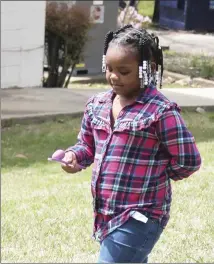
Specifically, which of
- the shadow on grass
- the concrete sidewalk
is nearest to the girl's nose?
the shadow on grass

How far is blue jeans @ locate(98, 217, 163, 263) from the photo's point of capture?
2.39 m

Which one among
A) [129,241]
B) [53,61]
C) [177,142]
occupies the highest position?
[177,142]

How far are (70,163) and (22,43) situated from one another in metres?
6.81

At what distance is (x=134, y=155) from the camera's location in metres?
2.40

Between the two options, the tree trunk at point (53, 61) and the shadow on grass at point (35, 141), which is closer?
the shadow on grass at point (35, 141)

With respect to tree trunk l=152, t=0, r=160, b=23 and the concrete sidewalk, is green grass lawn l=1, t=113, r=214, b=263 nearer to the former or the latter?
tree trunk l=152, t=0, r=160, b=23

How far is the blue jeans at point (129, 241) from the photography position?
2.39 meters

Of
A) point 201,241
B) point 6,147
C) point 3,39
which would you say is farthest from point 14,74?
point 201,241

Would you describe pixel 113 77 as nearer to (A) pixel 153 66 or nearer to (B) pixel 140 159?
(A) pixel 153 66

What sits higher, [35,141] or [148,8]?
[148,8]

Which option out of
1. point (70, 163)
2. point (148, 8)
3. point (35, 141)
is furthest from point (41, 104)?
point (70, 163)

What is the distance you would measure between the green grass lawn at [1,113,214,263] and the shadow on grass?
356 millimetres

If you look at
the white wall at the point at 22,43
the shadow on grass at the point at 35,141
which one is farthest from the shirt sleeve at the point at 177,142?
the white wall at the point at 22,43

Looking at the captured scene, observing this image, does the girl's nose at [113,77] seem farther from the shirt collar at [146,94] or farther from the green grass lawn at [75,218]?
the green grass lawn at [75,218]
